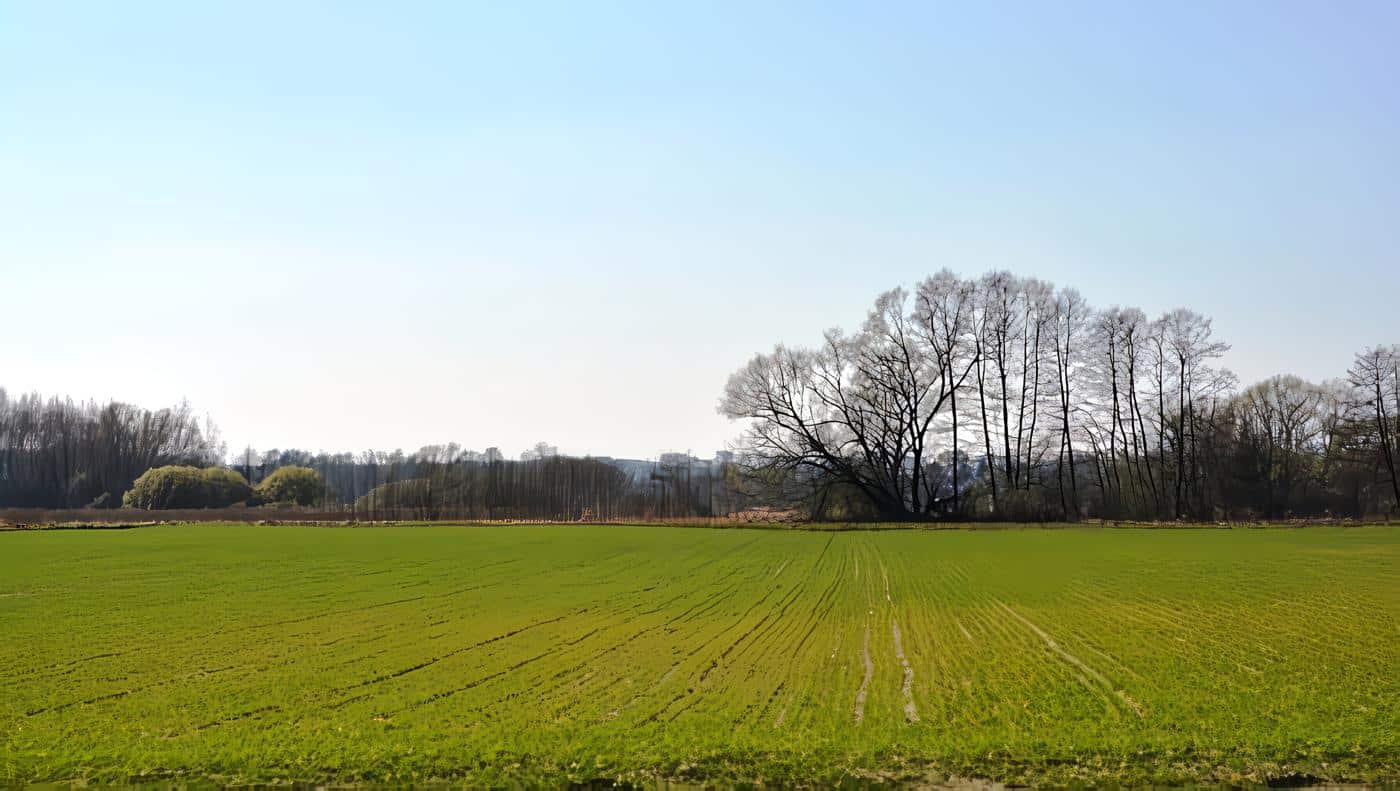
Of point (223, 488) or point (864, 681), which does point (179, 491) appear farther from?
point (864, 681)

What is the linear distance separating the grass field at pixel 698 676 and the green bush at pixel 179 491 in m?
65.6

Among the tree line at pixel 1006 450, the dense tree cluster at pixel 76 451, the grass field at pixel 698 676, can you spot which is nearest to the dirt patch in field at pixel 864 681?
the grass field at pixel 698 676

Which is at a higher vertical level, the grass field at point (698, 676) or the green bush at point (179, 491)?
the green bush at point (179, 491)

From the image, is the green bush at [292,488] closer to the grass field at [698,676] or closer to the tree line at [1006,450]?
the tree line at [1006,450]

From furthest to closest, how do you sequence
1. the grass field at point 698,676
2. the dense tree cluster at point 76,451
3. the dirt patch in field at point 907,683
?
1. the dense tree cluster at point 76,451
2. the dirt patch in field at point 907,683
3. the grass field at point 698,676

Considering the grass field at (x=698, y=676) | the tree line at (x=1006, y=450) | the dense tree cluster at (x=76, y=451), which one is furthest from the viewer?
the dense tree cluster at (x=76, y=451)

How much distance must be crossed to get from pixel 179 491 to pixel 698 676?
8628 centimetres

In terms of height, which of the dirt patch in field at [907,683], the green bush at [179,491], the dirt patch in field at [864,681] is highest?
the green bush at [179,491]

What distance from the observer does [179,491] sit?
86.6 metres

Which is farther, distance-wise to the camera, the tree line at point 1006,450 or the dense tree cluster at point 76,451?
the dense tree cluster at point 76,451

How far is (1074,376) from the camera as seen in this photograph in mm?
69500

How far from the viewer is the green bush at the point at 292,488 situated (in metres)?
90.4

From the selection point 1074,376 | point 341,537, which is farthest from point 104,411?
point 1074,376

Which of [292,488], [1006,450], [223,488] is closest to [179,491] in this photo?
[223,488]
